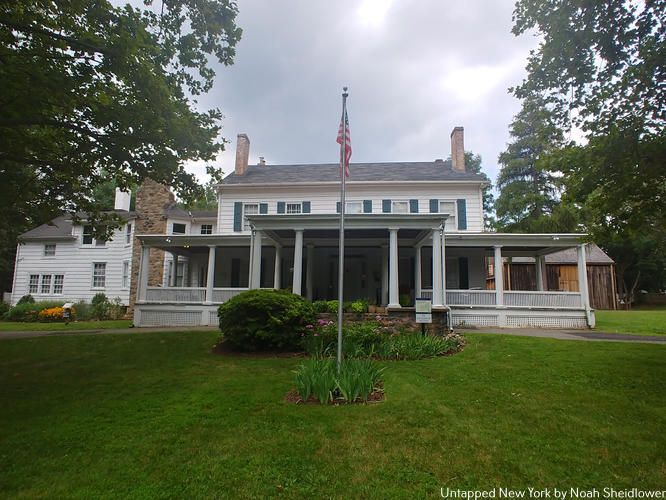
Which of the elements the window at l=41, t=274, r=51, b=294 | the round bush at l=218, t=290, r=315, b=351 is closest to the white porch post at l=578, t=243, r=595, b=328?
the round bush at l=218, t=290, r=315, b=351

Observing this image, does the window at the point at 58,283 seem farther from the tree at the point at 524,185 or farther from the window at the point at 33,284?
the tree at the point at 524,185

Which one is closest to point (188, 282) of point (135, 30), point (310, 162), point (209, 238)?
point (209, 238)

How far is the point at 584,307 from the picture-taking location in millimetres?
14617

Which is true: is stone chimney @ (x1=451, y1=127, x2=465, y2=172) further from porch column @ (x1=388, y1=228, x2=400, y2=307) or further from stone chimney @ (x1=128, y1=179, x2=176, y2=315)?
stone chimney @ (x1=128, y1=179, x2=176, y2=315)

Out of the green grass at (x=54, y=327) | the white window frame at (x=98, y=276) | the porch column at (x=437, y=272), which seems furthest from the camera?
the white window frame at (x=98, y=276)

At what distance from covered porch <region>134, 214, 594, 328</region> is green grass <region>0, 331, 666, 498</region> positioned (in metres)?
5.55

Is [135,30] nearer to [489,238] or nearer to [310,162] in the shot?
[489,238]

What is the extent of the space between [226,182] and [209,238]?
472 cm

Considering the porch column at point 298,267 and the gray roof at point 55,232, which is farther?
the gray roof at point 55,232

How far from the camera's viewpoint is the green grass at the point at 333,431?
3673 mm

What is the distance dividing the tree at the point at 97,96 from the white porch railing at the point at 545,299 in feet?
42.2

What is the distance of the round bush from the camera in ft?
33.0

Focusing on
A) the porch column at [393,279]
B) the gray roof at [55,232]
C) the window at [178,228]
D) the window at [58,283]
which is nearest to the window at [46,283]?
the window at [58,283]

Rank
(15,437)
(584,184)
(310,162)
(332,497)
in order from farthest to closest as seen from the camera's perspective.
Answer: (310,162) < (584,184) < (15,437) < (332,497)
